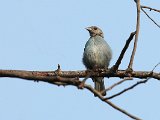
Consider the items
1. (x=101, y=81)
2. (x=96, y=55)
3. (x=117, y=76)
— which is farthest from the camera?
(x=101, y=81)

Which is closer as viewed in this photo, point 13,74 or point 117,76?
point 13,74

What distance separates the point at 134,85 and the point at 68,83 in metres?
0.42

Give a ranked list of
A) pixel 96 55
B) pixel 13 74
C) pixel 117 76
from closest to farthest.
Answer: pixel 13 74 < pixel 117 76 < pixel 96 55

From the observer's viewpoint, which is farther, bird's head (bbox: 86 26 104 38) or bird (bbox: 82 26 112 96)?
bird's head (bbox: 86 26 104 38)

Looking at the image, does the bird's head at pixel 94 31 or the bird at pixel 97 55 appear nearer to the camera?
the bird at pixel 97 55

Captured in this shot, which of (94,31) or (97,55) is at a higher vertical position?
(94,31)

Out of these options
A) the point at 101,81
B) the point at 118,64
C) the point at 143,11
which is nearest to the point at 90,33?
the point at 101,81

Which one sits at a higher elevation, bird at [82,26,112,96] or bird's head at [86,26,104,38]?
bird's head at [86,26,104,38]

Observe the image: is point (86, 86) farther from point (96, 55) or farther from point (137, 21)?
point (96, 55)

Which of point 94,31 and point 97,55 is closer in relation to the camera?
point 97,55

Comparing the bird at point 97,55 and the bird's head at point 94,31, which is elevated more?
the bird's head at point 94,31

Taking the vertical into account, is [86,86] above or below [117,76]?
below

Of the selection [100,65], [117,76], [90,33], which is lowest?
[117,76]

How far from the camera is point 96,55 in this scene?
8.03m
